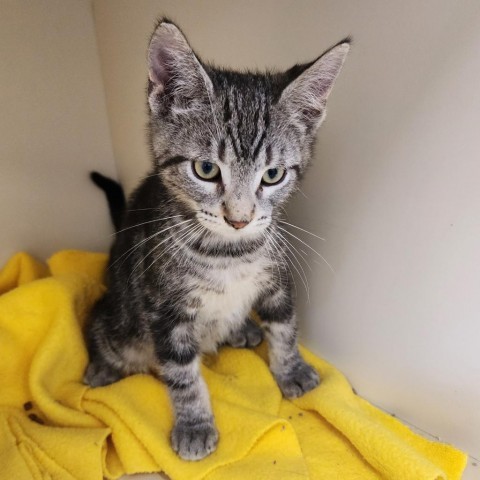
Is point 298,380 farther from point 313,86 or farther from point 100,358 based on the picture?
point 313,86

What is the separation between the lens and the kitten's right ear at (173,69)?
863 mm

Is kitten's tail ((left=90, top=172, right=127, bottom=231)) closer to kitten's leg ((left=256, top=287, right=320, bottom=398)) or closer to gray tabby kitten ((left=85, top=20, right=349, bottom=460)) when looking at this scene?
gray tabby kitten ((left=85, top=20, right=349, bottom=460))

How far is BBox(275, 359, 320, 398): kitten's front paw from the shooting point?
1297 mm

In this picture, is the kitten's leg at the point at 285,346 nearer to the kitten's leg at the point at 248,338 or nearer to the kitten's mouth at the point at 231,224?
the kitten's leg at the point at 248,338

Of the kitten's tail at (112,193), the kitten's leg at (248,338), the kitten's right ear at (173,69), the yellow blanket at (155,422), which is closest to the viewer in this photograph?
the kitten's right ear at (173,69)

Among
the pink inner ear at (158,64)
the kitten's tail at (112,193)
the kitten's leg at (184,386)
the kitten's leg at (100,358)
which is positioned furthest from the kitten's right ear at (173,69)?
the kitten's tail at (112,193)

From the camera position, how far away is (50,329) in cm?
138

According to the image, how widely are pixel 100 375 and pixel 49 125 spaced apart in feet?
2.81

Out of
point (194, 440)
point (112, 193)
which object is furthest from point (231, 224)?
point (112, 193)

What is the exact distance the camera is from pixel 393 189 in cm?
112

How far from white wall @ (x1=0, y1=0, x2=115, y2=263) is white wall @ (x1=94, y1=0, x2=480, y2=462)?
1.12 feet

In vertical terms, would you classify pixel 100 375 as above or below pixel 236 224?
below

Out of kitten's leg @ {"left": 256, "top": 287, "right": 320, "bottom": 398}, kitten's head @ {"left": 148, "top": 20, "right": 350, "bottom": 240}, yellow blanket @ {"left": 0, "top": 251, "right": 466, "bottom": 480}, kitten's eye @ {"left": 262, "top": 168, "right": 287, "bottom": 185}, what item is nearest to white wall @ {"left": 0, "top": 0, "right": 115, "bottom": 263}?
yellow blanket @ {"left": 0, "top": 251, "right": 466, "bottom": 480}

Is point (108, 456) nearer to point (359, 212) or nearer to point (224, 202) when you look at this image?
point (224, 202)
